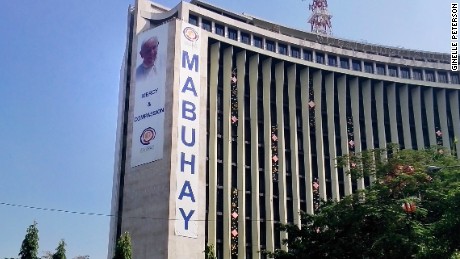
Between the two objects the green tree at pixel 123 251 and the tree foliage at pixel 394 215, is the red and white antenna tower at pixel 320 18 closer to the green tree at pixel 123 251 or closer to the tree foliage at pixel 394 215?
the tree foliage at pixel 394 215

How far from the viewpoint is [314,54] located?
6438 cm

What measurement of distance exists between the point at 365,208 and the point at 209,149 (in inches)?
1081

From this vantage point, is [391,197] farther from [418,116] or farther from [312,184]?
[418,116]

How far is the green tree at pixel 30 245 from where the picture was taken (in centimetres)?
2572

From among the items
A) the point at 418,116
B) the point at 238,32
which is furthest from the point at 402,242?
the point at 418,116

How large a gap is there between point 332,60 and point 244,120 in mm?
14535

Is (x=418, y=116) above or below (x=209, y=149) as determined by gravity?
above

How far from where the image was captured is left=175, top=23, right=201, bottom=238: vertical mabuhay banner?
5012 centimetres

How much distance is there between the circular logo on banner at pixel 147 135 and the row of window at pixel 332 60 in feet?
42.3

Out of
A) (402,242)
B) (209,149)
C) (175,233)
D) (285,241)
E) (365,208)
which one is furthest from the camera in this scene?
(209,149)

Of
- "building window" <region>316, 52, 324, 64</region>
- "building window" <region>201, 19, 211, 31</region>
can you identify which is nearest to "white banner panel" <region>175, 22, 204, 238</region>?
"building window" <region>201, 19, 211, 31</region>

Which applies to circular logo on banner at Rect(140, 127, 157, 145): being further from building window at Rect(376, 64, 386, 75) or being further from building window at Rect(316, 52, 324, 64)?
building window at Rect(376, 64, 386, 75)

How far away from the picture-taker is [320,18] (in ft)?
225

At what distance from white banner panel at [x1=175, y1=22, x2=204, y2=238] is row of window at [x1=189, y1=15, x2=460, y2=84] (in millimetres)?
3868
